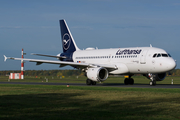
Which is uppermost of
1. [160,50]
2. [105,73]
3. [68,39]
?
[68,39]

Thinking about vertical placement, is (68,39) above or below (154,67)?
above

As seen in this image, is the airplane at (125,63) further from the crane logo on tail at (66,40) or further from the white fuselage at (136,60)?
the crane logo on tail at (66,40)

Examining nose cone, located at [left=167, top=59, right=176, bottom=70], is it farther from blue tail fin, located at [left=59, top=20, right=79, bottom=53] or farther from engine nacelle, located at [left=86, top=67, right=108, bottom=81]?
blue tail fin, located at [left=59, top=20, right=79, bottom=53]

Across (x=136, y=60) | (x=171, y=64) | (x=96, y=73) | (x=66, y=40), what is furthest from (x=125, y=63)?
(x=66, y=40)

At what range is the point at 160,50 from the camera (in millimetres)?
32469

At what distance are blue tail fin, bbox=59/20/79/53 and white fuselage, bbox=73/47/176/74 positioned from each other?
22.0 ft

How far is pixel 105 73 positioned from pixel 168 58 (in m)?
7.02

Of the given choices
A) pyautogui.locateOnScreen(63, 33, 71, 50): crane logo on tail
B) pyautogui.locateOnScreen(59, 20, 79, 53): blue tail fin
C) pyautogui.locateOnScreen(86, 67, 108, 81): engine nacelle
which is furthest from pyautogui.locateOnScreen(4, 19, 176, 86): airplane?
pyautogui.locateOnScreen(63, 33, 71, 50): crane logo on tail

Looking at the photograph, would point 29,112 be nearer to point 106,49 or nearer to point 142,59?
point 142,59

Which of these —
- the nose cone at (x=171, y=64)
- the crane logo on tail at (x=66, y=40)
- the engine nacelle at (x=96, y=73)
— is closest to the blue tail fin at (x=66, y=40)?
the crane logo on tail at (x=66, y=40)

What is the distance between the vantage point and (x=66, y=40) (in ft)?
150

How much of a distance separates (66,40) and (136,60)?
15.8m

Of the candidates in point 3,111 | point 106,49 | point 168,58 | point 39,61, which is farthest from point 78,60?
point 3,111

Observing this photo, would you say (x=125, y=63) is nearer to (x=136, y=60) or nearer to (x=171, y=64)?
(x=136, y=60)
